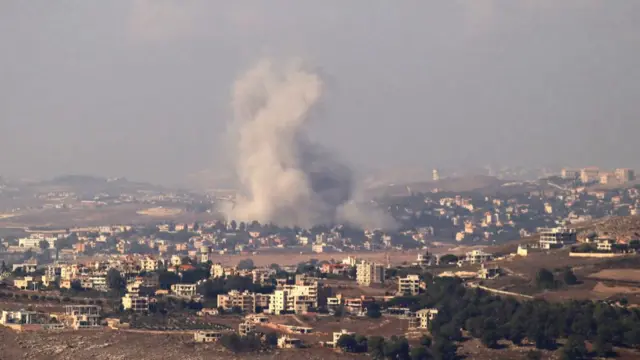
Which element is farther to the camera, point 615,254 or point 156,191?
point 156,191

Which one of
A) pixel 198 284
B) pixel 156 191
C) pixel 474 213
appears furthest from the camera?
pixel 156 191

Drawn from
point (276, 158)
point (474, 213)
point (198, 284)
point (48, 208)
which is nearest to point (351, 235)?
point (276, 158)

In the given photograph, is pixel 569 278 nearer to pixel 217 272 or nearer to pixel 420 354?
pixel 420 354

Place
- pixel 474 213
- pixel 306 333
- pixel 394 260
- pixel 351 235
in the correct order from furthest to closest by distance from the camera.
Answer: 1. pixel 474 213
2. pixel 351 235
3. pixel 394 260
4. pixel 306 333

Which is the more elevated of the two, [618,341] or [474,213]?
[474,213]

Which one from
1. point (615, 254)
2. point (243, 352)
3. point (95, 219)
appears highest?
point (95, 219)

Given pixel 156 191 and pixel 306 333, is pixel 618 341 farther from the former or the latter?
pixel 156 191
